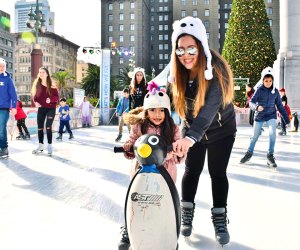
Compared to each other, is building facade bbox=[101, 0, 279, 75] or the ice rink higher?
building facade bbox=[101, 0, 279, 75]

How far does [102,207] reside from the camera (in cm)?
305

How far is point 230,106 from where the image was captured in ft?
8.02

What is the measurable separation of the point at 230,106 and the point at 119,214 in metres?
1.18

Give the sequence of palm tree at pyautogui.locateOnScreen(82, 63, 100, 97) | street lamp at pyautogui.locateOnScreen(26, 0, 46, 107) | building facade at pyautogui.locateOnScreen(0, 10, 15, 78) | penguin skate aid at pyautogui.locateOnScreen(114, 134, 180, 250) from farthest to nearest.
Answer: building facade at pyautogui.locateOnScreen(0, 10, 15, 78)
palm tree at pyautogui.locateOnScreen(82, 63, 100, 97)
street lamp at pyautogui.locateOnScreen(26, 0, 46, 107)
penguin skate aid at pyautogui.locateOnScreen(114, 134, 180, 250)

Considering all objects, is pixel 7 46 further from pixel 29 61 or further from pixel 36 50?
pixel 36 50

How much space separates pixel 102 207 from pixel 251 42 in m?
20.1

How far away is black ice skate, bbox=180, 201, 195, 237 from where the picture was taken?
232 cm

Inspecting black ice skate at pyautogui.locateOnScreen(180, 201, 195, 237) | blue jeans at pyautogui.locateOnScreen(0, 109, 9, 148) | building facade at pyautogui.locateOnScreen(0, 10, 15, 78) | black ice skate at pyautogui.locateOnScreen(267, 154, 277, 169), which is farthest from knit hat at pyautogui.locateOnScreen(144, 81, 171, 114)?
building facade at pyautogui.locateOnScreen(0, 10, 15, 78)

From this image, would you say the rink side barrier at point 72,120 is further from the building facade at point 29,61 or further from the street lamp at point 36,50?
the building facade at point 29,61

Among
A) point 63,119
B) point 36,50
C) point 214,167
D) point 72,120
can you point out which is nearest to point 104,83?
point 72,120

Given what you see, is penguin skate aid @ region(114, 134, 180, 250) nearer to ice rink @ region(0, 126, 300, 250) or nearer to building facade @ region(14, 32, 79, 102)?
ice rink @ region(0, 126, 300, 250)

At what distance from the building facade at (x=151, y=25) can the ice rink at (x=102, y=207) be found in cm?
6199

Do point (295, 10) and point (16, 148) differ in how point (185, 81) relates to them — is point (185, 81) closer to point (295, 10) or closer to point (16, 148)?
point (16, 148)

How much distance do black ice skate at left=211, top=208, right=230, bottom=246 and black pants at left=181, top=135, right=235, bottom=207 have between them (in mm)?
50
